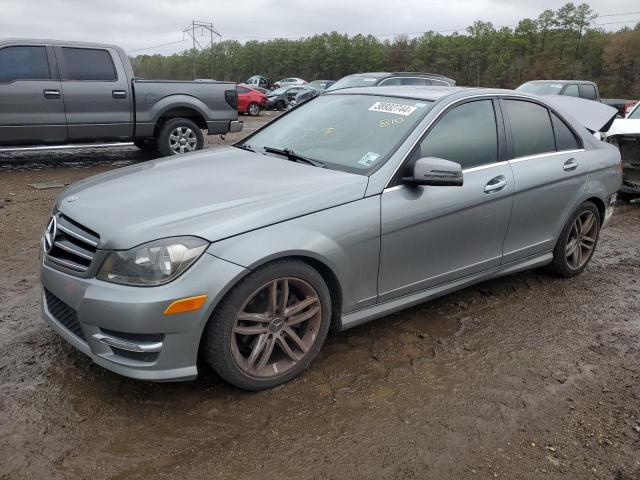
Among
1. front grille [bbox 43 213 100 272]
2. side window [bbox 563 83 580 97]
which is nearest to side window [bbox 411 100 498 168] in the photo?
front grille [bbox 43 213 100 272]

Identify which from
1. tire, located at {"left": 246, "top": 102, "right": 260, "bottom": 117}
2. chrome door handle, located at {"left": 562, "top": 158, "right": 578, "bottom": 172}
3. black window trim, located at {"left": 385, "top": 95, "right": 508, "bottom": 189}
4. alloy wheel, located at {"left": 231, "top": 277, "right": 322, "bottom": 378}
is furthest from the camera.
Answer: tire, located at {"left": 246, "top": 102, "right": 260, "bottom": 117}

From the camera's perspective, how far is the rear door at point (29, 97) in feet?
26.7

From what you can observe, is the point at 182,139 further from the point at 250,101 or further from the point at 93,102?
the point at 250,101

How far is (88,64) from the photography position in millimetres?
8828

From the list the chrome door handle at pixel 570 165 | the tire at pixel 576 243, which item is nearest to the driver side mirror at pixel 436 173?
the chrome door handle at pixel 570 165

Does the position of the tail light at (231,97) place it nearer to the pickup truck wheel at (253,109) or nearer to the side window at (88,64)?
the side window at (88,64)

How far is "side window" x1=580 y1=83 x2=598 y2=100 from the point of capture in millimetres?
16406

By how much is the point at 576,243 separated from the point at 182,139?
6.85 metres

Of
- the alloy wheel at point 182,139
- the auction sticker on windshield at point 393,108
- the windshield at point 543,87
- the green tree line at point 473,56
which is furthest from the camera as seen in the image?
the green tree line at point 473,56

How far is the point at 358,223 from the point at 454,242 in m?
Result: 0.84

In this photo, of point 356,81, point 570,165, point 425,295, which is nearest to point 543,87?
point 356,81

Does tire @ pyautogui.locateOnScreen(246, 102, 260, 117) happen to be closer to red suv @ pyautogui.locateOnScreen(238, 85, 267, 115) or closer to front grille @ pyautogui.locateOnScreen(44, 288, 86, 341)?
red suv @ pyautogui.locateOnScreen(238, 85, 267, 115)

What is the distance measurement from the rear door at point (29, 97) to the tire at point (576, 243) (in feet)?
23.7

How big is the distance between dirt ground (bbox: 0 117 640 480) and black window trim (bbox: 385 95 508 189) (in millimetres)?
1082
